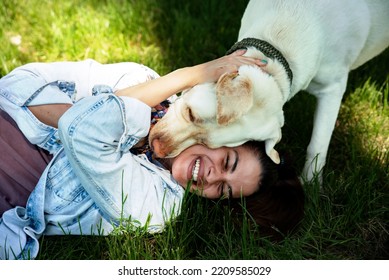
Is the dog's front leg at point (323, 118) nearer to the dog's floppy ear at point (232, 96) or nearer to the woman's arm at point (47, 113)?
the dog's floppy ear at point (232, 96)

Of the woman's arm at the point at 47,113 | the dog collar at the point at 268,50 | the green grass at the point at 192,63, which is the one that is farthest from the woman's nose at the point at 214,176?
the woman's arm at the point at 47,113

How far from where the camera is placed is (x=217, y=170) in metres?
2.61

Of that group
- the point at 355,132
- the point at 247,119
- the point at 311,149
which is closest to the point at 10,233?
the point at 247,119

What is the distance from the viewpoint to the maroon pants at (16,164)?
8.70 feet

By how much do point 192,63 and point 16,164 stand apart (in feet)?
5.17

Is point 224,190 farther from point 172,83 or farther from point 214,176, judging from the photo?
Result: point 172,83

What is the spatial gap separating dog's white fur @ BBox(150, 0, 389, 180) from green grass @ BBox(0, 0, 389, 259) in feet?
0.93

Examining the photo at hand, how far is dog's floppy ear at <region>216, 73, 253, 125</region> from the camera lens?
2295 millimetres

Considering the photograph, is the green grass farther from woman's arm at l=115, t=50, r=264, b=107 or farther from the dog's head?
woman's arm at l=115, t=50, r=264, b=107

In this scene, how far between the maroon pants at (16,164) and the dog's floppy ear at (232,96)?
929 millimetres

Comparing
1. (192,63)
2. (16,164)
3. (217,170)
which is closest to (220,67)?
(217,170)

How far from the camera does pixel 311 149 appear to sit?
296 centimetres

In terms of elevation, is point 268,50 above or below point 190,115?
above
